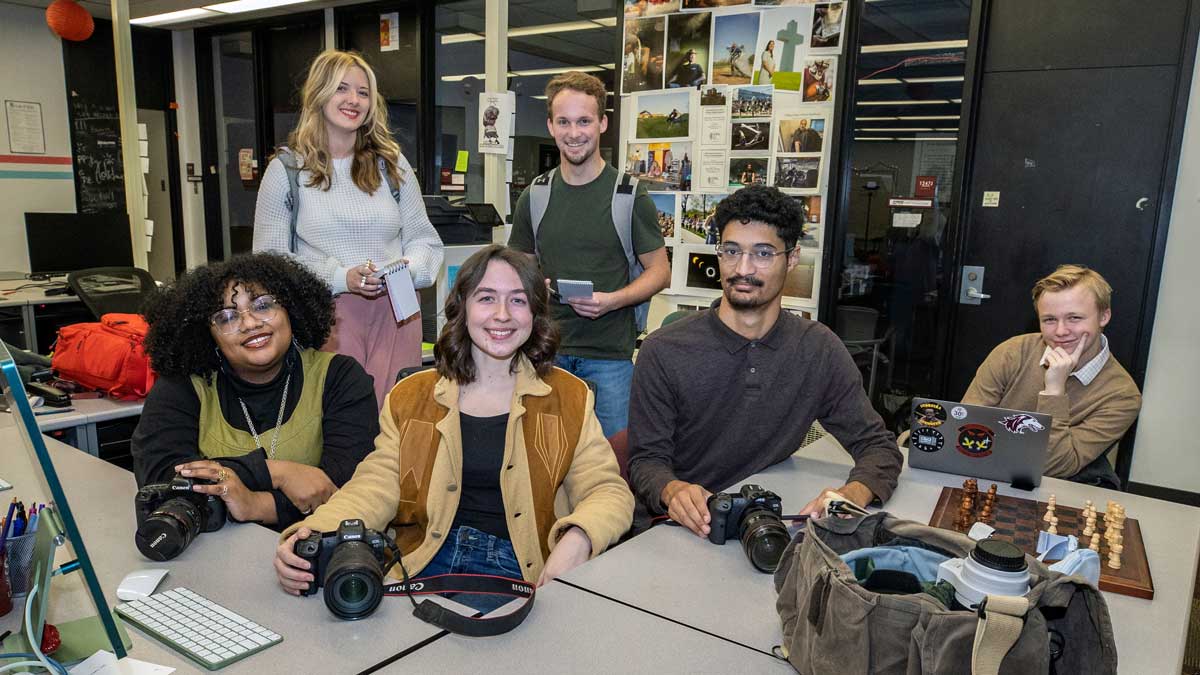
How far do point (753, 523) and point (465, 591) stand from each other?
559mm

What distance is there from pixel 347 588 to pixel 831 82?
3.66m

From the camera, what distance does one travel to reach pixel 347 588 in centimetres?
128

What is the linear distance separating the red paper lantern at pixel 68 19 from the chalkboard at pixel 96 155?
1.22 m

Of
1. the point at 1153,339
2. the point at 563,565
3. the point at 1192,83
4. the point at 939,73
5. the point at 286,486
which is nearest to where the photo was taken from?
the point at 563,565

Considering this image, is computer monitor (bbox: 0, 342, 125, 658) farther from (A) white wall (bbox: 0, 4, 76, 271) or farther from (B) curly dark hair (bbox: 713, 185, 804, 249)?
(A) white wall (bbox: 0, 4, 76, 271)

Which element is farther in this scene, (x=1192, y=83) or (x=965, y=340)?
(x=965, y=340)

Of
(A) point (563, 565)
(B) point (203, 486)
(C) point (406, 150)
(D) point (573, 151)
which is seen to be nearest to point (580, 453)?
(A) point (563, 565)

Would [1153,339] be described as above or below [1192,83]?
below

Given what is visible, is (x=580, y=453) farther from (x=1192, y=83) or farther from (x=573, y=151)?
(x=1192, y=83)

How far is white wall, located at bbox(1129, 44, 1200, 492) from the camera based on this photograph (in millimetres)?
3502

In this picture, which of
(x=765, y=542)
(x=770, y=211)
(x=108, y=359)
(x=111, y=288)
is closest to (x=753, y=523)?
(x=765, y=542)

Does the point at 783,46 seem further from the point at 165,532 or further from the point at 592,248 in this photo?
the point at 165,532

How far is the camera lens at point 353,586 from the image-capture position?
4.15 ft

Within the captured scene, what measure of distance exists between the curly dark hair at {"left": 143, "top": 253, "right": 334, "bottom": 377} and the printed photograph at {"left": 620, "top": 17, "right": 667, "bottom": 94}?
9.68 feet
